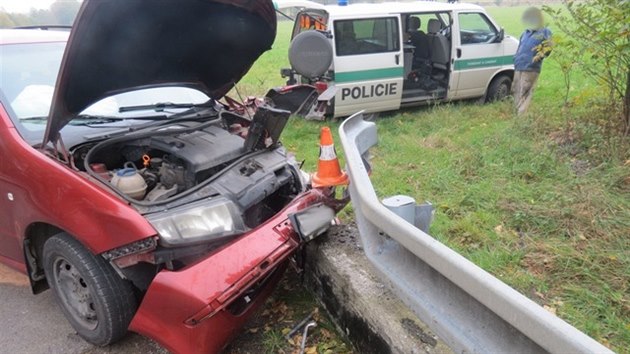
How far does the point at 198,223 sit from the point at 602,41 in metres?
4.05

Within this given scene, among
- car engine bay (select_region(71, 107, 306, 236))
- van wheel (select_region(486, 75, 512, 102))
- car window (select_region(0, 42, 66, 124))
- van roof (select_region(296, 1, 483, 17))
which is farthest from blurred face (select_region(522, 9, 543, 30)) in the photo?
car window (select_region(0, 42, 66, 124))

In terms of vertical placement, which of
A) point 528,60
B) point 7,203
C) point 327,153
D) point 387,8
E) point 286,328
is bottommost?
point 286,328

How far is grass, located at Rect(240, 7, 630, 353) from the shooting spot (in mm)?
2615

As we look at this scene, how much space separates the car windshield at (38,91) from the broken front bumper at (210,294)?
1501mm

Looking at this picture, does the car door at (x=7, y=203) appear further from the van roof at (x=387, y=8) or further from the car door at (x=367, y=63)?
the van roof at (x=387, y=8)

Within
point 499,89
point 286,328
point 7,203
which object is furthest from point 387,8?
point 7,203

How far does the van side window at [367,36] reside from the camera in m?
7.04

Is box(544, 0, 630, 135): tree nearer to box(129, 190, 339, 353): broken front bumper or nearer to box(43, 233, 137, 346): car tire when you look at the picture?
box(129, 190, 339, 353): broken front bumper

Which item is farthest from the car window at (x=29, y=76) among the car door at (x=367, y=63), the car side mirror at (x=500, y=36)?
the car side mirror at (x=500, y=36)

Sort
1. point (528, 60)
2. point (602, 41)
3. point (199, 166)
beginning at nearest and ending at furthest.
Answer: point (199, 166), point (602, 41), point (528, 60)

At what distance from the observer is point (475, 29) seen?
8070 mm

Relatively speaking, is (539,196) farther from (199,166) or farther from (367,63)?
(367,63)

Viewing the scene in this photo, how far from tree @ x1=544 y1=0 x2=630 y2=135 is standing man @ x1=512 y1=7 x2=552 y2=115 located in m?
1.38

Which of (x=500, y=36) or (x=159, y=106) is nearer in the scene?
(x=159, y=106)
